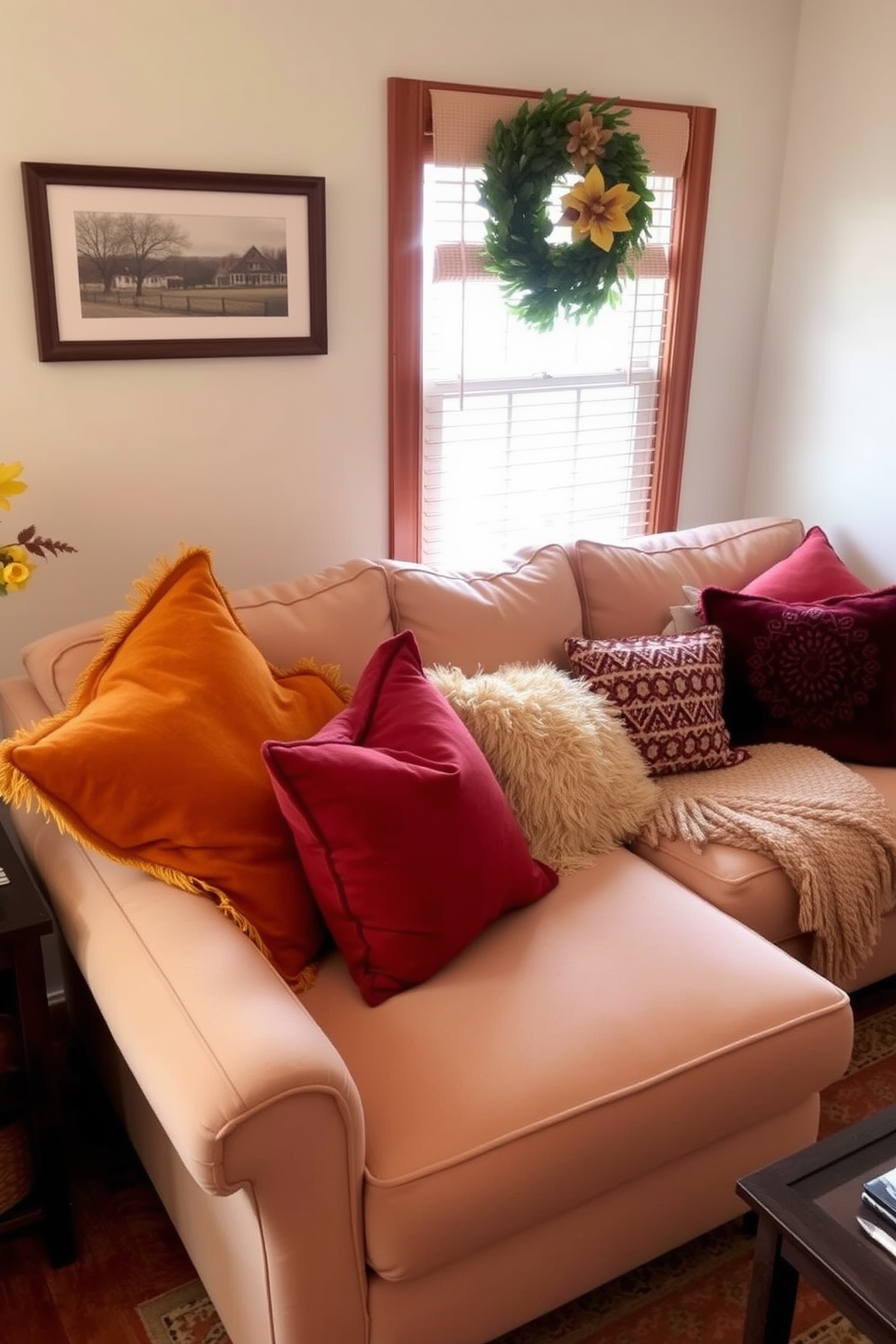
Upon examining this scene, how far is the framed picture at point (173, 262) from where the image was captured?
2055mm

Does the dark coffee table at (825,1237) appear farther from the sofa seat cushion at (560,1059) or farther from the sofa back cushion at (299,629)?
the sofa back cushion at (299,629)

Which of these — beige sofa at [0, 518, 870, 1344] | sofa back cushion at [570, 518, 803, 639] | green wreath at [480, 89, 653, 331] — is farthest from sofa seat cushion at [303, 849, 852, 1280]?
green wreath at [480, 89, 653, 331]

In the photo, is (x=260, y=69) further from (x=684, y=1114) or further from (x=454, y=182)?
(x=684, y=1114)

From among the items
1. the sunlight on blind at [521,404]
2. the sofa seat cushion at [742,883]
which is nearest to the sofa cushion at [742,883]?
the sofa seat cushion at [742,883]

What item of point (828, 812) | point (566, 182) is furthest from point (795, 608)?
point (566, 182)

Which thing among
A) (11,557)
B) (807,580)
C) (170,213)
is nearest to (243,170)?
(170,213)

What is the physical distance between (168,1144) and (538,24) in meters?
2.36

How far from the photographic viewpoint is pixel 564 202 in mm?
2553

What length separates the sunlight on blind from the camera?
2570 millimetres

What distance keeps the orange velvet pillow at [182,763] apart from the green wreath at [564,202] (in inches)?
46.0

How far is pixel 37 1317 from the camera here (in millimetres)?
1701

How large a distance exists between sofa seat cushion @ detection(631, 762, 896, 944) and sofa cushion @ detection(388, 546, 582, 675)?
0.52m

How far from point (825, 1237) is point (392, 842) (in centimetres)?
73

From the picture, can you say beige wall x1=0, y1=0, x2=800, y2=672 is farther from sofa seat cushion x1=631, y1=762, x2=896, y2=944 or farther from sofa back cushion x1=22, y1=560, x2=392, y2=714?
sofa seat cushion x1=631, y1=762, x2=896, y2=944
